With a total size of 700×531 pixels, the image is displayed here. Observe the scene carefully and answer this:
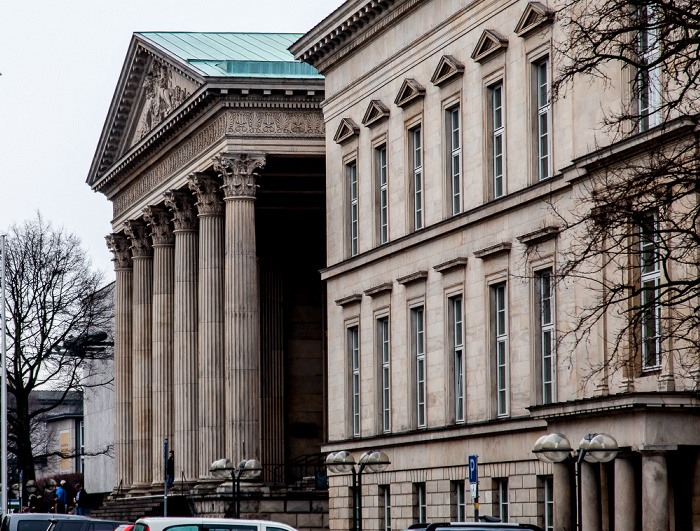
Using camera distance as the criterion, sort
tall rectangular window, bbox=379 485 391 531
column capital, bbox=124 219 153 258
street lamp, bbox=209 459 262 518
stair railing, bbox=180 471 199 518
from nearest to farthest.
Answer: tall rectangular window, bbox=379 485 391 531, street lamp, bbox=209 459 262 518, stair railing, bbox=180 471 199 518, column capital, bbox=124 219 153 258

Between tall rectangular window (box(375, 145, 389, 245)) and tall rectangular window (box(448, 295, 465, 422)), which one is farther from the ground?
tall rectangular window (box(375, 145, 389, 245))

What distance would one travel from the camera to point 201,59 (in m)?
62.1

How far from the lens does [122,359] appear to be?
73.8 metres

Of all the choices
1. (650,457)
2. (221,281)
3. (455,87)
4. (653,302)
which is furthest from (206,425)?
(653,302)

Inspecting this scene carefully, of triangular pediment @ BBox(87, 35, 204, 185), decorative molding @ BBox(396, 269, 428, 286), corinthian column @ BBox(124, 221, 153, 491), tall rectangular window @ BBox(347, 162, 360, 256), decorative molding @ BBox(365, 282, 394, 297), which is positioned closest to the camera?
decorative molding @ BBox(396, 269, 428, 286)

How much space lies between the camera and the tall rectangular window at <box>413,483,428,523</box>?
44.5 meters

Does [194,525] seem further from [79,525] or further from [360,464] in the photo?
[360,464]

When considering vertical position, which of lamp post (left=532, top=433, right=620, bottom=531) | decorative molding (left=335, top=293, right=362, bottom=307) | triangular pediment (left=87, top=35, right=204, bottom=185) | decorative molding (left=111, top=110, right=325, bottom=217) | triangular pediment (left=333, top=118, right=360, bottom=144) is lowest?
lamp post (left=532, top=433, right=620, bottom=531)

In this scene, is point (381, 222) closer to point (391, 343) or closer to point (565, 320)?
point (391, 343)

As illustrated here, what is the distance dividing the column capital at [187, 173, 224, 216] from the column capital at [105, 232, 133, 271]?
45.2 feet

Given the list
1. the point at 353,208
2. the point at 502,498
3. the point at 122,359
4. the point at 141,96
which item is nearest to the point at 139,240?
the point at 122,359

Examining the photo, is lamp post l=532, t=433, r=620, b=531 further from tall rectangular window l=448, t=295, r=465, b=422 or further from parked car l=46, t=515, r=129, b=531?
parked car l=46, t=515, r=129, b=531

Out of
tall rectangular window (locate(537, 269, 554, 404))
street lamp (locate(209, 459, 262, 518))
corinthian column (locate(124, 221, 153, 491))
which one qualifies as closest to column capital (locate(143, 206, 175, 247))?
corinthian column (locate(124, 221, 153, 491))

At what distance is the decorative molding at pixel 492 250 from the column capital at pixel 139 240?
32.5 m
